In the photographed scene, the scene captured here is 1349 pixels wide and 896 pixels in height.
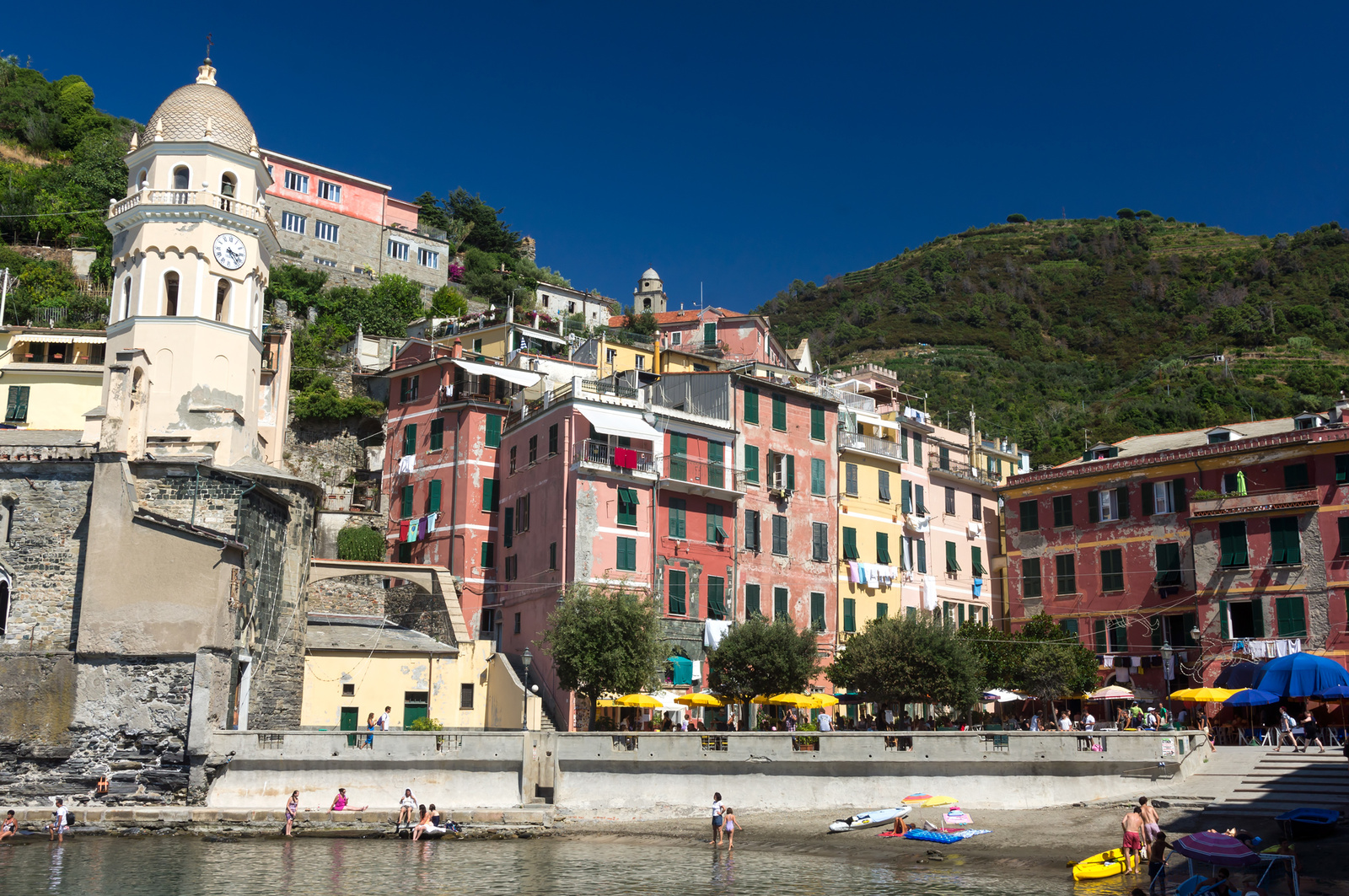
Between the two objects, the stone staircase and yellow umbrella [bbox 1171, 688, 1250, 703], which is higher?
yellow umbrella [bbox 1171, 688, 1250, 703]

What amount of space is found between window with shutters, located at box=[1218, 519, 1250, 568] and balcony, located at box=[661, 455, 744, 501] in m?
19.6

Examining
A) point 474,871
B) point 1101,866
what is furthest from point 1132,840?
point 474,871

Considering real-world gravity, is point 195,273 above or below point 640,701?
above

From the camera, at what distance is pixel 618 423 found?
44469mm

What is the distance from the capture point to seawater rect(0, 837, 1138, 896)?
26.1 m

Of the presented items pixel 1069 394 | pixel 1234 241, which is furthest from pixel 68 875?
pixel 1234 241

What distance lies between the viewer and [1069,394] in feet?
360

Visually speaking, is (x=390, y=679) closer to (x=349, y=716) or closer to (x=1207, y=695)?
(x=349, y=716)

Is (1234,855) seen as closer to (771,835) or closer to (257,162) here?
(771,835)

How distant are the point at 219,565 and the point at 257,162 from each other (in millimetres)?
16644

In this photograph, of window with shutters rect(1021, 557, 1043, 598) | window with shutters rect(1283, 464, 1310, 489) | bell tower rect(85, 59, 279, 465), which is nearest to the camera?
bell tower rect(85, 59, 279, 465)

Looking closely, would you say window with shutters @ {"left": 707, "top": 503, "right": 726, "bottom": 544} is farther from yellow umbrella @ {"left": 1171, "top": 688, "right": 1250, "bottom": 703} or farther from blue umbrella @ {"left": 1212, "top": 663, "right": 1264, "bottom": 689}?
blue umbrella @ {"left": 1212, "top": 663, "right": 1264, "bottom": 689}

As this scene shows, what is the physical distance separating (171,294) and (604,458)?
A: 17.0m

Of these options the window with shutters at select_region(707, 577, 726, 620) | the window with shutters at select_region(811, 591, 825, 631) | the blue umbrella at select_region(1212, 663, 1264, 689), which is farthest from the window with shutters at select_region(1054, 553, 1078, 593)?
the window with shutters at select_region(707, 577, 726, 620)
